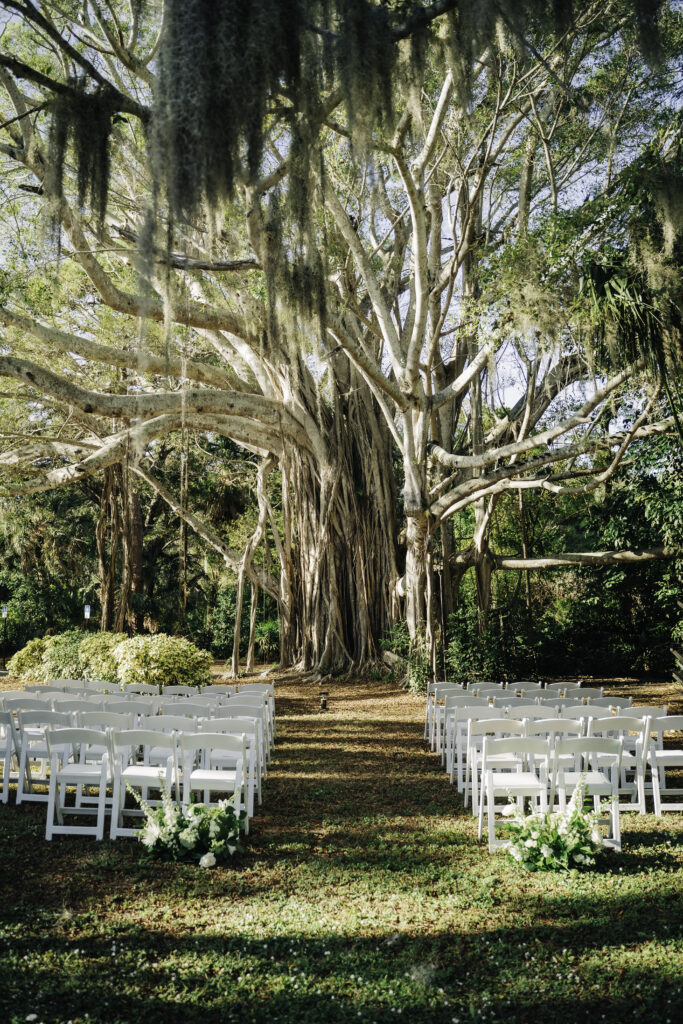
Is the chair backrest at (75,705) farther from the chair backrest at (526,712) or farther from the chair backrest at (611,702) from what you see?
the chair backrest at (611,702)

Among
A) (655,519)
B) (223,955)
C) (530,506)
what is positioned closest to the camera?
(223,955)

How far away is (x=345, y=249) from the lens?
12883 millimetres

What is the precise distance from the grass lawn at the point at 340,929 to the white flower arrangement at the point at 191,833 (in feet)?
0.44

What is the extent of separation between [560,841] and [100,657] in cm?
1022

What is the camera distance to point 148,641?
41.9 ft

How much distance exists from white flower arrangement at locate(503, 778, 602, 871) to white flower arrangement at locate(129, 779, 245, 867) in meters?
1.85

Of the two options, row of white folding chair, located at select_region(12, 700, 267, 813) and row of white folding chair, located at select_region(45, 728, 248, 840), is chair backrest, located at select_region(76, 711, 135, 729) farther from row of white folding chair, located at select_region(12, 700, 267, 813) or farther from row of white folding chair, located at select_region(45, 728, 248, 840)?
row of white folding chair, located at select_region(45, 728, 248, 840)

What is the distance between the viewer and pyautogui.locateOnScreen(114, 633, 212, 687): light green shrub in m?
12.2

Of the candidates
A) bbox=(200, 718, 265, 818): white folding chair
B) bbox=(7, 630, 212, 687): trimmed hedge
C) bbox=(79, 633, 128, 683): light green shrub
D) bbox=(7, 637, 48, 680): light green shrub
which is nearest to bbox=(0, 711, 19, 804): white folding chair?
bbox=(200, 718, 265, 818): white folding chair

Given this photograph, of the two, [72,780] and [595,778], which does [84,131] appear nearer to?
[72,780]

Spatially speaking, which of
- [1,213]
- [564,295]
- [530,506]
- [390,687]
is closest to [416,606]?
[390,687]

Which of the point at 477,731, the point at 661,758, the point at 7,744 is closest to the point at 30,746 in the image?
the point at 7,744

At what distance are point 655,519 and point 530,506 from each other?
721 centimetres

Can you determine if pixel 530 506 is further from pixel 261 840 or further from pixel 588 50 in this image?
pixel 261 840
